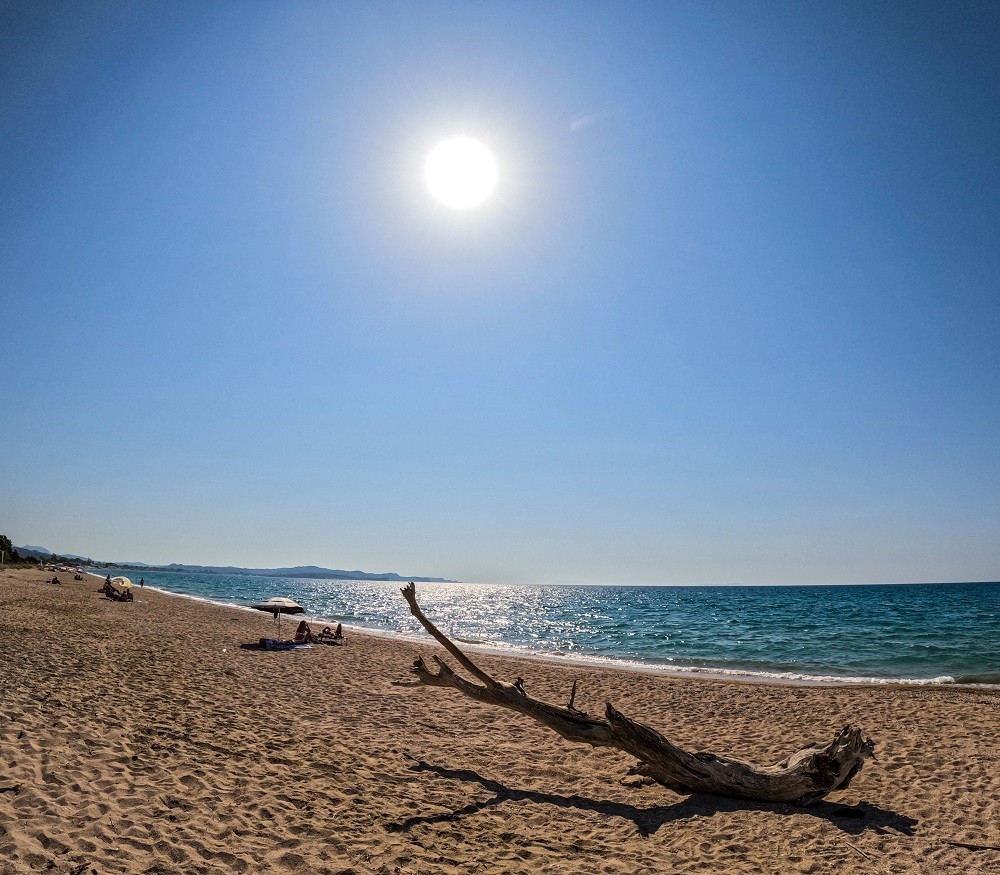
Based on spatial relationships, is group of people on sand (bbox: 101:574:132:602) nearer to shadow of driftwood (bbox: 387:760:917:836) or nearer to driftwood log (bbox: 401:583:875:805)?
driftwood log (bbox: 401:583:875:805)

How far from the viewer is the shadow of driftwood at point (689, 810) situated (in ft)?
24.3

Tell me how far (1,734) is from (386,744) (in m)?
5.75

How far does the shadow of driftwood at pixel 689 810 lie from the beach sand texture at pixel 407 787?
0.13 ft

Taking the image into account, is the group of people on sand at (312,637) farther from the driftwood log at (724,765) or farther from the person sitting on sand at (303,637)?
the driftwood log at (724,765)

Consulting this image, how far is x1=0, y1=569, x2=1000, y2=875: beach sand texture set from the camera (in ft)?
19.5

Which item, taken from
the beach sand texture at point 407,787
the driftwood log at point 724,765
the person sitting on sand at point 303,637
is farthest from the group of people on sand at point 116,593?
the driftwood log at point 724,765

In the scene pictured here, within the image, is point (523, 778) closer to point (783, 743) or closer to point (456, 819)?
point (456, 819)

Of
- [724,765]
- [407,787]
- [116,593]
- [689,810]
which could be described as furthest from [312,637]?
[116,593]

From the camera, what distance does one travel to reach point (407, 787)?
8.09 meters

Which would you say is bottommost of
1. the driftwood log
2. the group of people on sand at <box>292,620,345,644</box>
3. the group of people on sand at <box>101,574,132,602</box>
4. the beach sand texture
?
the group of people on sand at <box>101,574,132,602</box>

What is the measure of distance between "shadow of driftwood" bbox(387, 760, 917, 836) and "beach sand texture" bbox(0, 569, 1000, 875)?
39 millimetres

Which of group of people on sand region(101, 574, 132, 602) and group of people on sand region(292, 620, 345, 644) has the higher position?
group of people on sand region(292, 620, 345, 644)

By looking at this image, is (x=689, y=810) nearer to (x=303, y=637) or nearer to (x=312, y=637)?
(x=303, y=637)

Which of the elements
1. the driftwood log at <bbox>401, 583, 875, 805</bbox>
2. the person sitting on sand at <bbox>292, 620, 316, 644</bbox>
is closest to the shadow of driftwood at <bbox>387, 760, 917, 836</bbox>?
the driftwood log at <bbox>401, 583, 875, 805</bbox>
